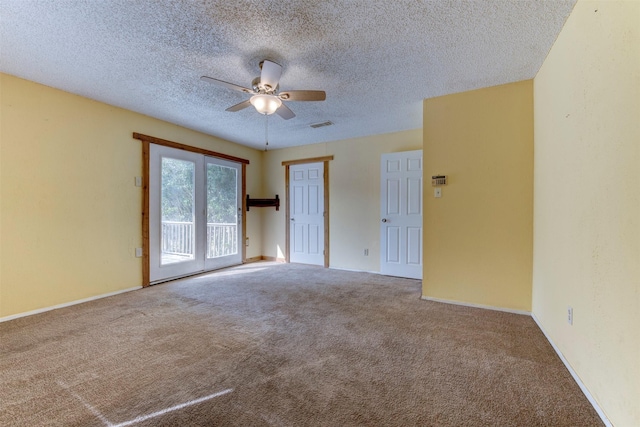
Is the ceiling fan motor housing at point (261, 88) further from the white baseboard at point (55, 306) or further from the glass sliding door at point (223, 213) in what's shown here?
the white baseboard at point (55, 306)

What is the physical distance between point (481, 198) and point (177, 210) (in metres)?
4.23

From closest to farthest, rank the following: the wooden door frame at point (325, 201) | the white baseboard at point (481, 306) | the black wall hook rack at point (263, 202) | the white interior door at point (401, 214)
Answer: the white baseboard at point (481, 306), the white interior door at point (401, 214), the wooden door frame at point (325, 201), the black wall hook rack at point (263, 202)

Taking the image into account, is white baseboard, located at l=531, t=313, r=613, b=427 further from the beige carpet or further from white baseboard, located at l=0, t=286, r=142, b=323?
white baseboard, located at l=0, t=286, r=142, b=323

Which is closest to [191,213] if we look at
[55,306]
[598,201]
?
[55,306]

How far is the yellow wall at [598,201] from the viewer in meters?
1.22

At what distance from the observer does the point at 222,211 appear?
16.8 ft

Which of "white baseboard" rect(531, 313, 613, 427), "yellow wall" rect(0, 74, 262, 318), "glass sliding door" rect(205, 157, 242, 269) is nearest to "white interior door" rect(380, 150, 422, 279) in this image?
"white baseboard" rect(531, 313, 613, 427)

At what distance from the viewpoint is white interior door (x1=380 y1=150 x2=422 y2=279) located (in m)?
4.25

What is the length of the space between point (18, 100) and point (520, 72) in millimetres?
5010

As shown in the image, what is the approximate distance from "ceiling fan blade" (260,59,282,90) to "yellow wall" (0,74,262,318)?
97.9 inches

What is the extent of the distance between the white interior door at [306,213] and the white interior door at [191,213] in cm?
107

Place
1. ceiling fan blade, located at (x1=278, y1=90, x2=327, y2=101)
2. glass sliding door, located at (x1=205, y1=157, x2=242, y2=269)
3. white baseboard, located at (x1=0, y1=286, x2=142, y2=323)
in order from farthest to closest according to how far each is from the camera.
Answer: glass sliding door, located at (x1=205, y1=157, x2=242, y2=269), white baseboard, located at (x1=0, y1=286, x2=142, y2=323), ceiling fan blade, located at (x1=278, y1=90, x2=327, y2=101)

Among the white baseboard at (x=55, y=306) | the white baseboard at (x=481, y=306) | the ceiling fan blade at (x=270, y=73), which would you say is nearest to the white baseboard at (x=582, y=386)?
the white baseboard at (x=481, y=306)

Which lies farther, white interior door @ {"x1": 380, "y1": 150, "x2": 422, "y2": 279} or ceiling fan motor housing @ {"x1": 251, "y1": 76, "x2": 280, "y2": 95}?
white interior door @ {"x1": 380, "y1": 150, "x2": 422, "y2": 279}
